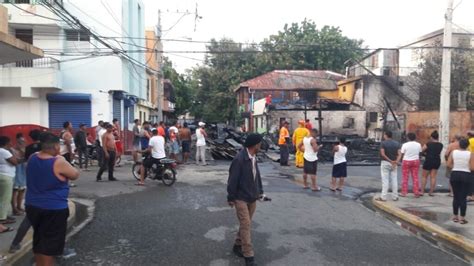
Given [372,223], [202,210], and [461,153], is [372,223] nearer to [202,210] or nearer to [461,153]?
[461,153]

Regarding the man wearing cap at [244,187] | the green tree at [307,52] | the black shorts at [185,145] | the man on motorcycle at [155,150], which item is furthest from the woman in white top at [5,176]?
the green tree at [307,52]

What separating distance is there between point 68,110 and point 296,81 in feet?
86.1

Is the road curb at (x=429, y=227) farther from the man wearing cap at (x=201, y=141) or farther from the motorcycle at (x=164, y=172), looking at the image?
the man wearing cap at (x=201, y=141)

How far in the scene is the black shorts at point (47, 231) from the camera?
4871 mm

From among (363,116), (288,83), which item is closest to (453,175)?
(363,116)

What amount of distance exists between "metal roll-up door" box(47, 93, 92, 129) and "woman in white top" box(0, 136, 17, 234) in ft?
52.0

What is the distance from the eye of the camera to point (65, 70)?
76.5ft

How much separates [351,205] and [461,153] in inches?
108

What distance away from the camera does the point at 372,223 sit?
8.87 metres

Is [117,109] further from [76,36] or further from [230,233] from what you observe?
[230,233]

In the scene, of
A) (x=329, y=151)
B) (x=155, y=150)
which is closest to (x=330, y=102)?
(x=329, y=151)

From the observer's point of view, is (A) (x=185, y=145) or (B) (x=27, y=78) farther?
(B) (x=27, y=78)

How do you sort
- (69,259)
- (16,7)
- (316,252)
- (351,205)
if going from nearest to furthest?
(69,259), (316,252), (351,205), (16,7)

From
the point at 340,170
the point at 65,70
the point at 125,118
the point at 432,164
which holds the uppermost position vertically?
the point at 65,70
